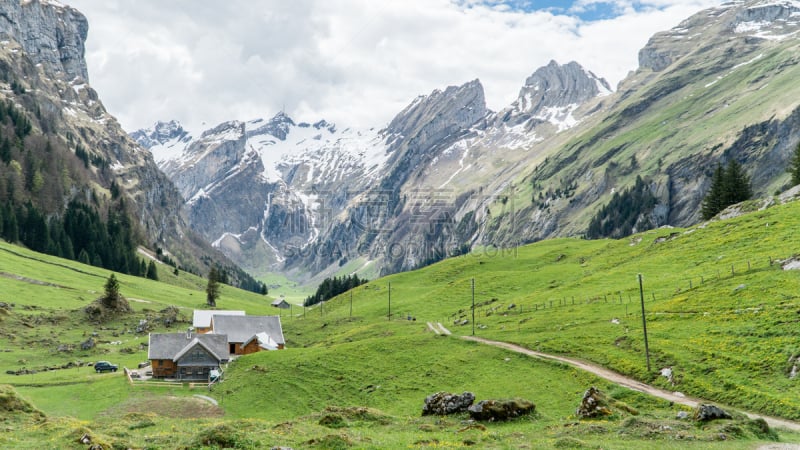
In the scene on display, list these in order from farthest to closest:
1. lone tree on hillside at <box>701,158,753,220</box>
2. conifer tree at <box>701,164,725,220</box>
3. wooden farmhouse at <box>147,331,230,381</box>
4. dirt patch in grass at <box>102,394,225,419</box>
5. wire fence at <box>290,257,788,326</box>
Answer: conifer tree at <box>701,164,725,220</box>, lone tree on hillside at <box>701,158,753,220</box>, wooden farmhouse at <box>147,331,230,381</box>, wire fence at <box>290,257,788,326</box>, dirt patch in grass at <box>102,394,225,419</box>

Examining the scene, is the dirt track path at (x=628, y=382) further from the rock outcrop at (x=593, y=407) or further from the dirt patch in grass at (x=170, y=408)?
the dirt patch in grass at (x=170, y=408)

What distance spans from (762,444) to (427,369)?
39571 mm

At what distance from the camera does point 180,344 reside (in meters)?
85.6

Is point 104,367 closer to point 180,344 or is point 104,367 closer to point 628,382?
point 180,344

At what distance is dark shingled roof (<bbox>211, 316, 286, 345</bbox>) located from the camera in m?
106

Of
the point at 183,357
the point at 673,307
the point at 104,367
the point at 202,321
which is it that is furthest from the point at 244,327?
the point at 673,307

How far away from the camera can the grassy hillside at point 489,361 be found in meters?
32.3

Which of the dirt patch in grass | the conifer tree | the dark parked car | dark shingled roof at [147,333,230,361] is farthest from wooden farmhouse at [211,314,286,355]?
the conifer tree

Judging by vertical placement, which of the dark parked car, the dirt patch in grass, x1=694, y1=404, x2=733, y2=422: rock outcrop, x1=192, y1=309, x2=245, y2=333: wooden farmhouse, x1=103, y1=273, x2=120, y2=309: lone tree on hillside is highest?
x1=103, y1=273, x2=120, y2=309: lone tree on hillside

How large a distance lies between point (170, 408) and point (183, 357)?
79.3 feet

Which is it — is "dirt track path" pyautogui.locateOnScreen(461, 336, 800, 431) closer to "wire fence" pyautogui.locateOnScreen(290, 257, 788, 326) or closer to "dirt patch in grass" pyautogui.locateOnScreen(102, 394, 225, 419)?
"wire fence" pyautogui.locateOnScreen(290, 257, 788, 326)

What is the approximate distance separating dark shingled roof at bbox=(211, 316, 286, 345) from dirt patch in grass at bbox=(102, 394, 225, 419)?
41.0 meters

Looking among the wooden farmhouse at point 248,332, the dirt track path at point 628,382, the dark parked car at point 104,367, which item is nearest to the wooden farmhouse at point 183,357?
the dark parked car at point 104,367

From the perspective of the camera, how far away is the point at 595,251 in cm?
13588
